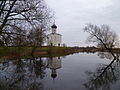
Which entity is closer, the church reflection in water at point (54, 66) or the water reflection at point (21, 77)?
the water reflection at point (21, 77)

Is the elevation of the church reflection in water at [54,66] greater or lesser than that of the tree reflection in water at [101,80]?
greater

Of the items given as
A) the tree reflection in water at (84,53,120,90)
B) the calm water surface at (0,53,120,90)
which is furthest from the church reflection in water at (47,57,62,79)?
the tree reflection in water at (84,53,120,90)

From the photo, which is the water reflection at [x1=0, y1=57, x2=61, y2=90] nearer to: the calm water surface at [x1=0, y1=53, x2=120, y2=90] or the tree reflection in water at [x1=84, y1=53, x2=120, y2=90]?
the calm water surface at [x1=0, y1=53, x2=120, y2=90]

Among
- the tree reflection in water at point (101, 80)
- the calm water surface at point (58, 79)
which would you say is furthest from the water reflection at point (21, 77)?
the tree reflection in water at point (101, 80)

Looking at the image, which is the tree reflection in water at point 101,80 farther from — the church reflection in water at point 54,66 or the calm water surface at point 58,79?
the church reflection in water at point 54,66

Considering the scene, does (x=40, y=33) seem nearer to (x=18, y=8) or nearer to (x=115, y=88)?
(x=18, y=8)

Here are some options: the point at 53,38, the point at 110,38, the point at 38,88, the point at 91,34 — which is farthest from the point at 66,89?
the point at 53,38

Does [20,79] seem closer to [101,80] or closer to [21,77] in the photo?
[21,77]

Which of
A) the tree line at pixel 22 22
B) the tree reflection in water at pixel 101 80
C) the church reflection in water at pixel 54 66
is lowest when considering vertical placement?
the tree reflection in water at pixel 101 80

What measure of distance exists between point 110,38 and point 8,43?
2981 centimetres

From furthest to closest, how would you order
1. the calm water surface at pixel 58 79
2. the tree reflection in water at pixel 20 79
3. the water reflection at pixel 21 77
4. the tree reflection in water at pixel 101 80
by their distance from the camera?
the tree reflection in water at pixel 101 80 → the calm water surface at pixel 58 79 → the water reflection at pixel 21 77 → the tree reflection in water at pixel 20 79

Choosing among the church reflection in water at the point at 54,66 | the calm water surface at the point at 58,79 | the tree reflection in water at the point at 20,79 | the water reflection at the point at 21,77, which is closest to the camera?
the tree reflection in water at the point at 20,79

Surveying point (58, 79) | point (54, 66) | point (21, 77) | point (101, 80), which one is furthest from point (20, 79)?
point (54, 66)

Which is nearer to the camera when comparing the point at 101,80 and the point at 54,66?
the point at 101,80
